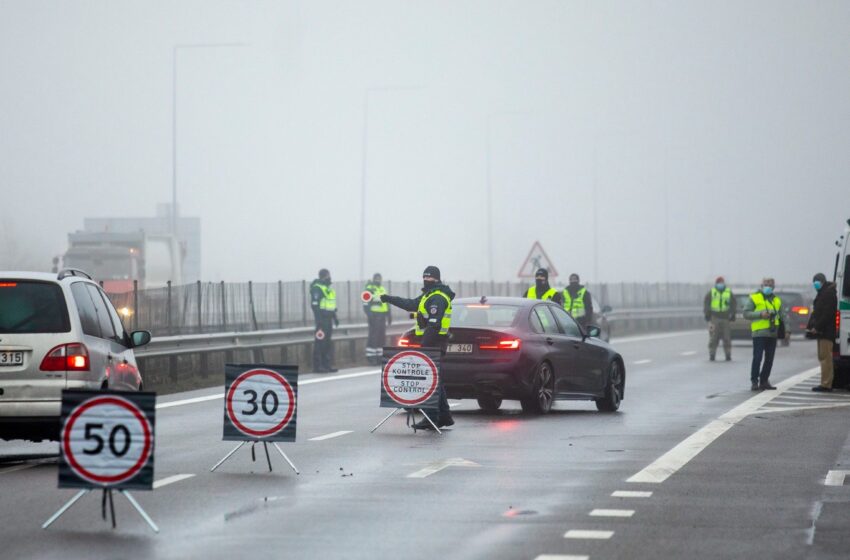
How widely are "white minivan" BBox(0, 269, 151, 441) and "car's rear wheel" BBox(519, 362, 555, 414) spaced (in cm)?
698

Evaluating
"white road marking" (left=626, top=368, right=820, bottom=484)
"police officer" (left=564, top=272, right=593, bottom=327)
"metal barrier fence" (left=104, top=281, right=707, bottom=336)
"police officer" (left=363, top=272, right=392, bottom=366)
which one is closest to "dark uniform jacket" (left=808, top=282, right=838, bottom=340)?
"white road marking" (left=626, top=368, right=820, bottom=484)

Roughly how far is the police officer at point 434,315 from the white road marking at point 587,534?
7961 mm

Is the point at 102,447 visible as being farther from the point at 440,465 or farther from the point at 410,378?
the point at 410,378

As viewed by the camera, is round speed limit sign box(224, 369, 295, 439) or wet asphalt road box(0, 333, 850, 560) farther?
round speed limit sign box(224, 369, 295, 439)

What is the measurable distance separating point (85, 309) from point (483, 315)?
23.4 feet

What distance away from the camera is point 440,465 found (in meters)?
14.4

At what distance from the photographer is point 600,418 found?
66.3ft

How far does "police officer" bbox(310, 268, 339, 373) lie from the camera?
3172cm

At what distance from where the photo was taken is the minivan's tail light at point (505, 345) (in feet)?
65.9

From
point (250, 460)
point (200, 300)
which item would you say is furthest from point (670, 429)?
point (200, 300)

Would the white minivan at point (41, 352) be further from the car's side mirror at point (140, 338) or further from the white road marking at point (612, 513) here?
the white road marking at point (612, 513)

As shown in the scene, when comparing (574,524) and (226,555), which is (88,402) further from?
(574,524)

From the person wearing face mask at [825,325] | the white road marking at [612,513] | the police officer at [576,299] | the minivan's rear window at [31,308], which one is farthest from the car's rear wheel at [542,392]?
the police officer at [576,299]

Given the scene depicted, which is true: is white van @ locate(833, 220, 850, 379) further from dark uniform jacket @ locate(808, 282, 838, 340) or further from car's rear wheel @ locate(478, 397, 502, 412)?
car's rear wheel @ locate(478, 397, 502, 412)
